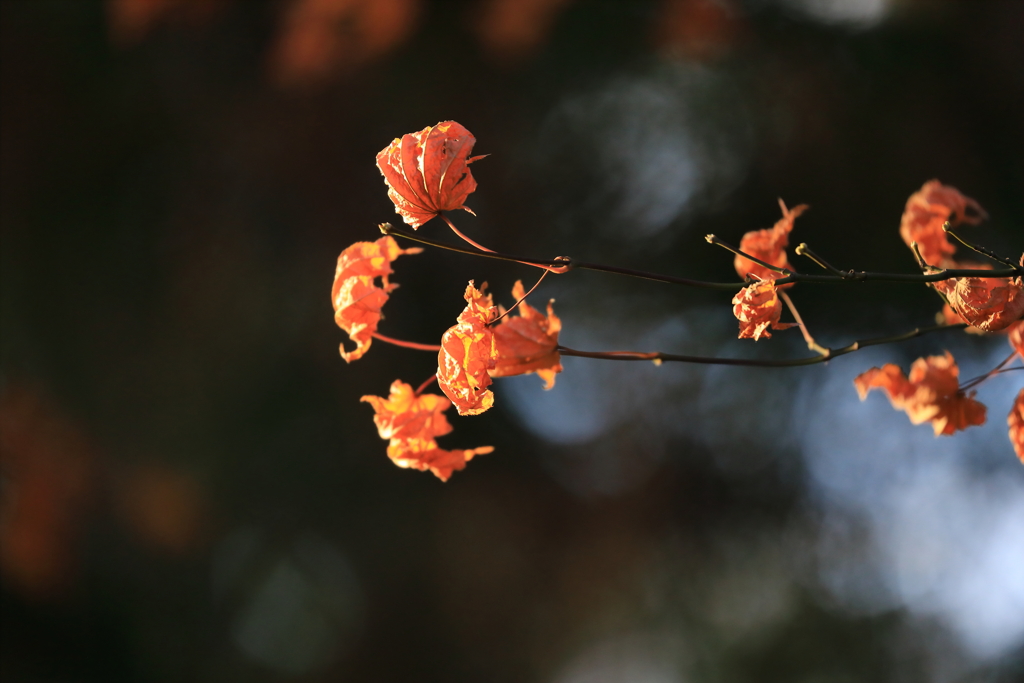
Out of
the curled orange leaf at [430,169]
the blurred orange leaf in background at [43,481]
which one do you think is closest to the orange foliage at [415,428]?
the curled orange leaf at [430,169]

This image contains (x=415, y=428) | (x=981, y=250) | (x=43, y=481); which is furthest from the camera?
(x=43, y=481)

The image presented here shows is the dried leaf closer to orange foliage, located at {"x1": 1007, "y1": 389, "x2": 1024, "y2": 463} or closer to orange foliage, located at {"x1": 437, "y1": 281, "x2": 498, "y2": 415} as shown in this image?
orange foliage, located at {"x1": 437, "y1": 281, "x2": 498, "y2": 415}

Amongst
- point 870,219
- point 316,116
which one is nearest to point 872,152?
point 870,219

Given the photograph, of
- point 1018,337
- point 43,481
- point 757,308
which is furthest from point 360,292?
point 43,481

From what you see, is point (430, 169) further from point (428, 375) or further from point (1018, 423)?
point (428, 375)

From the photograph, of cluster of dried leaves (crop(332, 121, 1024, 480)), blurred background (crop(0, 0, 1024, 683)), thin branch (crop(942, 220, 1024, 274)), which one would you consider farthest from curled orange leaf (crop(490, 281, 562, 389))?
blurred background (crop(0, 0, 1024, 683))

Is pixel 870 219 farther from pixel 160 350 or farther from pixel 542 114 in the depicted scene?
pixel 160 350
